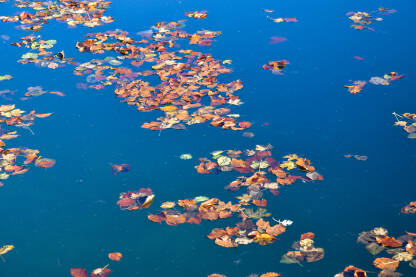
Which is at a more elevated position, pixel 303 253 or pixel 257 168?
pixel 257 168

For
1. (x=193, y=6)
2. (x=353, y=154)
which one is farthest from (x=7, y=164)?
(x=193, y=6)

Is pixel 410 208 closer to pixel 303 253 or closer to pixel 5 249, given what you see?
pixel 303 253

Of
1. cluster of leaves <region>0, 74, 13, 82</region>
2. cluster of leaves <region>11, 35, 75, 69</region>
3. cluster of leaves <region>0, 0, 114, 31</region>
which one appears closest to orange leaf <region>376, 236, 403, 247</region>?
cluster of leaves <region>11, 35, 75, 69</region>

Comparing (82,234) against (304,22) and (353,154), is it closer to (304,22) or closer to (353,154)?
(353,154)

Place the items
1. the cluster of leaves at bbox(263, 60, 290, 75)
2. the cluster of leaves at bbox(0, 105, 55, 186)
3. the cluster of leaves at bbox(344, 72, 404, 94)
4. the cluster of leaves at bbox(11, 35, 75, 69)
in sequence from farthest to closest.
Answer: the cluster of leaves at bbox(11, 35, 75, 69), the cluster of leaves at bbox(263, 60, 290, 75), the cluster of leaves at bbox(344, 72, 404, 94), the cluster of leaves at bbox(0, 105, 55, 186)

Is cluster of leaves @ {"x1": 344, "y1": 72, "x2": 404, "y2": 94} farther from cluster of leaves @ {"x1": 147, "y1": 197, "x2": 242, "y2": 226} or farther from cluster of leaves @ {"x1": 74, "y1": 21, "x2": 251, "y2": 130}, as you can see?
cluster of leaves @ {"x1": 147, "y1": 197, "x2": 242, "y2": 226}

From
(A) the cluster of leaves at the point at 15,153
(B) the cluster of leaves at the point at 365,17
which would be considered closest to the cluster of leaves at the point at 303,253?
(A) the cluster of leaves at the point at 15,153

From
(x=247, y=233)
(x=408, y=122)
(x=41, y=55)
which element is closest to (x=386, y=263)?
(x=247, y=233)

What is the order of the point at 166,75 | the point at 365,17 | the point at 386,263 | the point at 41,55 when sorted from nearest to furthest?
the point at 386,263 < the point at 166,75 < the point at 41,55 < the point at 365,17
